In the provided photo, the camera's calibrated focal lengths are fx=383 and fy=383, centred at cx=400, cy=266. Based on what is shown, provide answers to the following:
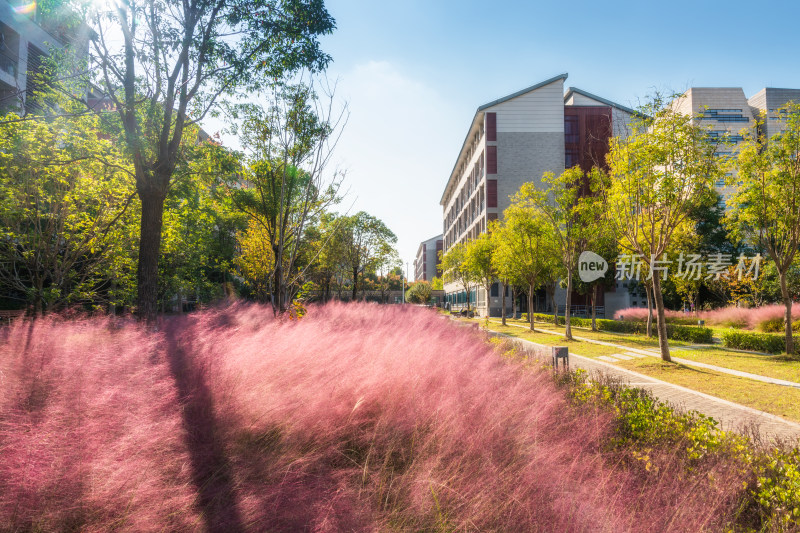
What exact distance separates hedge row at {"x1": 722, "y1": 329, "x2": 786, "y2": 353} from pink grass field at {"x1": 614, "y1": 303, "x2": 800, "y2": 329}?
365 centimetres

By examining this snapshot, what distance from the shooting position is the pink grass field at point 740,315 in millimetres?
16312

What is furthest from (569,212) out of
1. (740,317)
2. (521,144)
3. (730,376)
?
(521,144)

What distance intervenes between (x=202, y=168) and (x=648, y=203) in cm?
1165

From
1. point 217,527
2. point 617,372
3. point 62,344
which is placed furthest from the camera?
point 617,372

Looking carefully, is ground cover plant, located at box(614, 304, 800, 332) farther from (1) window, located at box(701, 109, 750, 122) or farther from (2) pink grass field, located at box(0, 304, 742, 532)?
(1) window, located at box(701, 109, 750, 122)

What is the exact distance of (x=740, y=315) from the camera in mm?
19031

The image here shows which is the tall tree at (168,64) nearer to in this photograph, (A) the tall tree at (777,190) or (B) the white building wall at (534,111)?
(A) the tall tree at (777,190)

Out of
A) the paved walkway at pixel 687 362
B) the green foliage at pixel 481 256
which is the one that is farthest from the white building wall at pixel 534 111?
the paved walkway at pixel 687 362

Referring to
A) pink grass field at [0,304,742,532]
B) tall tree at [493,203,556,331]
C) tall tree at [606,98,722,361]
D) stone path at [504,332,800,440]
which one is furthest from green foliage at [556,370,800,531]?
tall tree at [493,203,556,331]

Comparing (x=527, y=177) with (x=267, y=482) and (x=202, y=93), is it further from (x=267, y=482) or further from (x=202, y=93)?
(x=267, y=482)

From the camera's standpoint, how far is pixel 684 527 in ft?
Result: 6.59

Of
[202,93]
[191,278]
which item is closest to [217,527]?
[202,93]

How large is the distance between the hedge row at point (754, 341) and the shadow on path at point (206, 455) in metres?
17.4

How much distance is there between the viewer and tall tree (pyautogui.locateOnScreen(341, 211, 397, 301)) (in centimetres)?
2892
